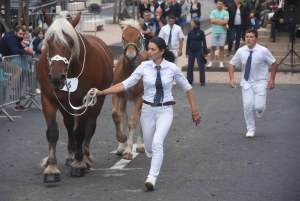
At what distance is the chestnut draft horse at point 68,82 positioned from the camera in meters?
8.70

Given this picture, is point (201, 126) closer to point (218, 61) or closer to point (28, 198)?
point (28, 198)

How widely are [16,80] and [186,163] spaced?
5812 millimetres

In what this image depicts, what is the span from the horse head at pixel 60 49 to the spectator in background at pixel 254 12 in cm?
1915

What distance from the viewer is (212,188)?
340 inches

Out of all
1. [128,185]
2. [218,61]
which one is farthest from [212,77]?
[128,185]

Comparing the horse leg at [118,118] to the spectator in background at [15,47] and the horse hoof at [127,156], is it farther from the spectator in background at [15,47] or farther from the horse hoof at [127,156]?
the spectator in background at [15,47]

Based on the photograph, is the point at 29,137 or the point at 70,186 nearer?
the point at 70,186

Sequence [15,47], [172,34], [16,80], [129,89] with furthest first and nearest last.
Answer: [172,34] → [15,47] → [16,80] → [129,89]

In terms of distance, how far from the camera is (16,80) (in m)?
14.8

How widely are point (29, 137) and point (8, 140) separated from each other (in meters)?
0.42

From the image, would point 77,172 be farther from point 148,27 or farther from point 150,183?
point 148,27

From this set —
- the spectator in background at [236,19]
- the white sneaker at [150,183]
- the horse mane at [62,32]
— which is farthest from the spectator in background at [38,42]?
the white sneaker at [150,183]

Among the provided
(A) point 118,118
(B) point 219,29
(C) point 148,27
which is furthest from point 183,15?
(A) point 118,118

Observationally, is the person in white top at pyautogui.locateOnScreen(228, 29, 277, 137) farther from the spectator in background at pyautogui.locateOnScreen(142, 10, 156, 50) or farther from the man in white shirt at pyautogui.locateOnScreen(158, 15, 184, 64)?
the man in white shirt at pyautogui.locateOnScreen(158, 15, 184, 64)
